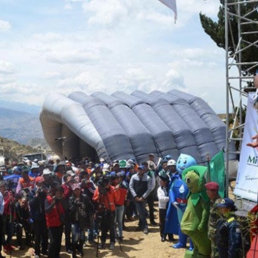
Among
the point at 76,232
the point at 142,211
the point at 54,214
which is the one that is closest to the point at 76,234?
the point at 76,232

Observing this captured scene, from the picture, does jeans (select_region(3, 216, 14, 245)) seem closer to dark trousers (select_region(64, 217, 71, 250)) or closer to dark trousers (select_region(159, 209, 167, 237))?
dark trousers (select_region(64, 217, 71, 250))

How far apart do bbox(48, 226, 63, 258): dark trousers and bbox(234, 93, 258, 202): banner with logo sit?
3.27 metres

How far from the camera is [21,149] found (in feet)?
147

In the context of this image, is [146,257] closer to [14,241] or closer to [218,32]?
[14,241]

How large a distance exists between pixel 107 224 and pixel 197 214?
2.53 metres

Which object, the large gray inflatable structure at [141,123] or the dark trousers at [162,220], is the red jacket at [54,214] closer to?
the dark trousers at [162,220]

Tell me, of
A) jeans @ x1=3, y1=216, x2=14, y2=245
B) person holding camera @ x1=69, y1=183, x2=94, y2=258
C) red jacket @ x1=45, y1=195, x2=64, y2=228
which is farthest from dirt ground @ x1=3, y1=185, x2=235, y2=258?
red jacket @ x1=45, y1=195, x2=64, y2=228

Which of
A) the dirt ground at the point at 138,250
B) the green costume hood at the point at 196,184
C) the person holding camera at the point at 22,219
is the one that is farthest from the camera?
the person holding camera at the point at 22,219

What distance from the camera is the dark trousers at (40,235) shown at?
8.38 meters

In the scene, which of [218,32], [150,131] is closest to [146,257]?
[150,131]

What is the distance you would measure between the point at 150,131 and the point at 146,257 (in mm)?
9182

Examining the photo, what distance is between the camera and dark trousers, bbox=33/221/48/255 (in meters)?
8.38

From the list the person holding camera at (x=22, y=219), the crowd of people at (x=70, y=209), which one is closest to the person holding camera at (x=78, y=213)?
the crowd of people at (x=70, y=209)

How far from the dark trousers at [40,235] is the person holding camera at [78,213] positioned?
610 millimetres
